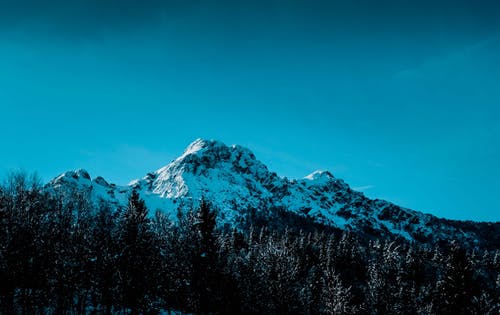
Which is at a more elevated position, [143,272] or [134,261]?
[134,261]

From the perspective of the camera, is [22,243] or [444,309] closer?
[22,243]

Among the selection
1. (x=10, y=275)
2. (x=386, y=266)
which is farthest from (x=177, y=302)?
(x=386, y=266)

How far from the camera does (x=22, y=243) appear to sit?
2881 centimetres

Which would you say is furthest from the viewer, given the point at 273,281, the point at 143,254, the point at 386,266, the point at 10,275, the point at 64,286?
the point at 386,266

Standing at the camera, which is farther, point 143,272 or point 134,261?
point 143,272

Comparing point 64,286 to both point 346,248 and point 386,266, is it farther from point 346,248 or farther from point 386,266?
point 346,248

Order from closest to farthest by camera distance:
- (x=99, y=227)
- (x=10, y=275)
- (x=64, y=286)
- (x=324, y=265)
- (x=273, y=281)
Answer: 1. (x=10, y=275)
2. (x=64, y=286)
3. (x=99, y=227)
4. (x=273, y=281)
5. (x=324, y=265)

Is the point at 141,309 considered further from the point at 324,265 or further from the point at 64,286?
the point at 324,265

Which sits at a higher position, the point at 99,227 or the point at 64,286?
the point at 99,227

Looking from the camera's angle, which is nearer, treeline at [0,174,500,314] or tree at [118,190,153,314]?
treeline at [0,174,500,314]

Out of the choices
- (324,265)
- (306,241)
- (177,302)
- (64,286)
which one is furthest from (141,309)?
(306,241)

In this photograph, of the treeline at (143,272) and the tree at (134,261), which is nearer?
the treeline at (143,272)

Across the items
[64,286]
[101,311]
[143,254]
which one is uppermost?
[143,254]

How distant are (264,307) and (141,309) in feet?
50.9
